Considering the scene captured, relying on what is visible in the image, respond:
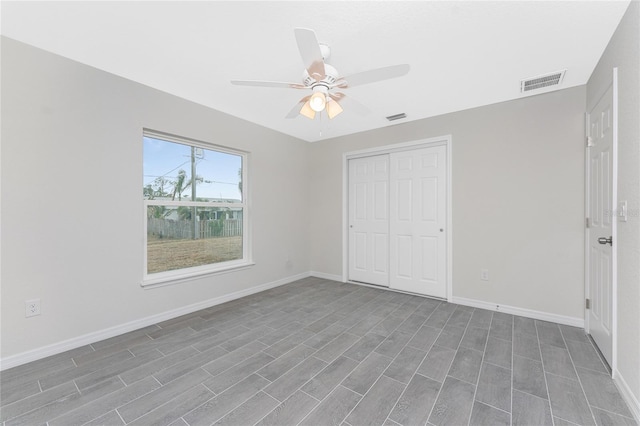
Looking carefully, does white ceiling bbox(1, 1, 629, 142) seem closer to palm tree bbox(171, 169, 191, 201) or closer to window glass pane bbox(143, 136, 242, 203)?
window glass pane bbox(143, 136, 242, 203)

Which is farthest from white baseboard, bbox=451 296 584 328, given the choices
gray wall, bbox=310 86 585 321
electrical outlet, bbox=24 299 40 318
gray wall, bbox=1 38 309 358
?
electrical outlet, bbox=24 299 40 318

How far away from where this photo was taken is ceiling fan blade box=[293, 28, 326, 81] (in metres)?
1.46

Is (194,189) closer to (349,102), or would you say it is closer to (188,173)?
(188,173)

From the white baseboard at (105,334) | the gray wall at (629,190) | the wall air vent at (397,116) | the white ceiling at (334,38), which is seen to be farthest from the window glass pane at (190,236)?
the gray wall at (629,190)

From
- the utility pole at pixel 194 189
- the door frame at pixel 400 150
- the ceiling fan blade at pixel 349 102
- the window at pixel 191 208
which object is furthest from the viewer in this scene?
the door frame at pixel 400 150

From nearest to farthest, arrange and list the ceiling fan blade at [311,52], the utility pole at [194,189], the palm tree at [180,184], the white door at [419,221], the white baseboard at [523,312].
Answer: the ceiling fan blade at [311,52] → the white baseboard at [523,312] → the palm tree at [180,184] → the utility pole at [194,189] → the white door at [419,221]

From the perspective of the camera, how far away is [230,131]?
3545mm

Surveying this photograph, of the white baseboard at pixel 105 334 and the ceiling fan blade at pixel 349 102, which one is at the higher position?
→ the ceiling fan blade at pixel 349 102

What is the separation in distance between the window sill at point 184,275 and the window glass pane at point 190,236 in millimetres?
85

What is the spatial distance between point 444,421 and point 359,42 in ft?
8.54

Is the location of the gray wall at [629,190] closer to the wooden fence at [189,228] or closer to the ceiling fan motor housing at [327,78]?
the ceiling fan motor housing at [327,78]

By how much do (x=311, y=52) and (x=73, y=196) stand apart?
2.38m

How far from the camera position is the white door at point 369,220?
4.11 metres

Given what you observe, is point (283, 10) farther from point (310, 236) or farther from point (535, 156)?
point (310, 236)
